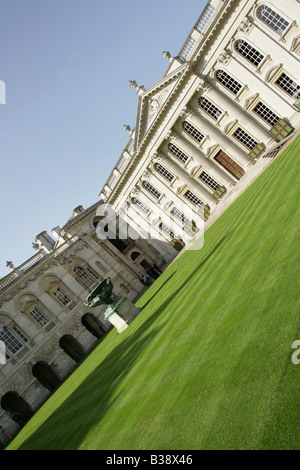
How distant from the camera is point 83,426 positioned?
10094 mm

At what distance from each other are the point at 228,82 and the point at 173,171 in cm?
1108

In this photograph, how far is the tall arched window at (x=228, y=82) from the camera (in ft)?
102

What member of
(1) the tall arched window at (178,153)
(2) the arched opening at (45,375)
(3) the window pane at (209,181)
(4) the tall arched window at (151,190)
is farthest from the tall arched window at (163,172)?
(2) the arched opening at (45,375)

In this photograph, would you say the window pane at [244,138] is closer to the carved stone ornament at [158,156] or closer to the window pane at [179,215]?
the carved stone ornament at [158,156]

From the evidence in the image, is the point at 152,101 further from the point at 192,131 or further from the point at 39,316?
the point at 39,316

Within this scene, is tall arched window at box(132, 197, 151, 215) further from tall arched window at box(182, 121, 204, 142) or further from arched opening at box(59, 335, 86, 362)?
arched opening at box(59, 335, 86, 362)

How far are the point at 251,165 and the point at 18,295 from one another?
26.2 m

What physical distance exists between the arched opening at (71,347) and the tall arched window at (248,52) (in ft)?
105

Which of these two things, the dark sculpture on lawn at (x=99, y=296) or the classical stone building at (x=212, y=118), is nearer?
the dark sculpture on lawn at (x=99, y=296)

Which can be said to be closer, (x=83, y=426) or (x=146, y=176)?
(x=83, y=426)

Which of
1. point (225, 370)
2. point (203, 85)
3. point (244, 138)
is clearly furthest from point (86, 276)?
point (225, 370)

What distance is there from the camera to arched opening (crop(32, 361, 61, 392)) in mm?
35000
